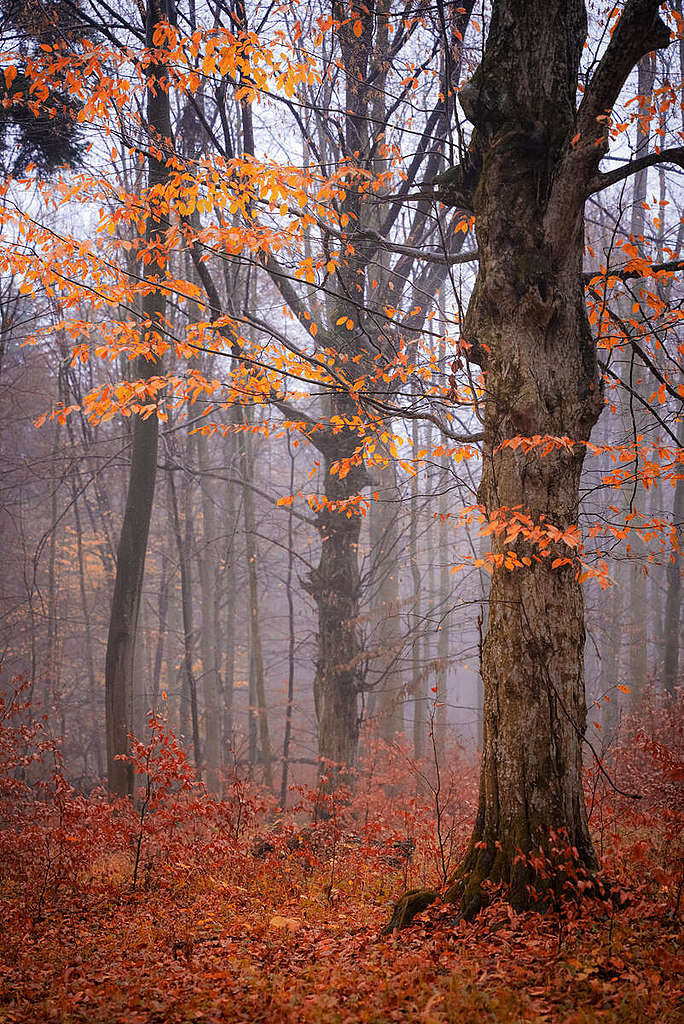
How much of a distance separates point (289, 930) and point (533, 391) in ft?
13.7

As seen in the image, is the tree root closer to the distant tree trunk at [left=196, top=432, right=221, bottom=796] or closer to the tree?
the tree

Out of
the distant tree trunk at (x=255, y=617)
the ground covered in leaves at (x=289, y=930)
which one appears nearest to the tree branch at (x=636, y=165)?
the ground covered in leaves at (x=289, y=930)

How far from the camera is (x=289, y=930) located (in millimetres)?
4625

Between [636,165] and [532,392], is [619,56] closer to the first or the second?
[636,165]

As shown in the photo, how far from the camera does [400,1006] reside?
3.27 metres

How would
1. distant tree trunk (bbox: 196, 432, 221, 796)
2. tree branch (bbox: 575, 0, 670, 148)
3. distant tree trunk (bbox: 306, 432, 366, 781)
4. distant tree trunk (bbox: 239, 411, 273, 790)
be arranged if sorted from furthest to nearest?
1. distant tree trunk (bbox: 196, 432, 221, 796)
2. distant tree trunk (bbox: 239, 411, 273, 790)
3. distant tree trunk (bbox: 306, 432, 366, 781)
4. tree branch (bbox: 575, 0, 670, 148)

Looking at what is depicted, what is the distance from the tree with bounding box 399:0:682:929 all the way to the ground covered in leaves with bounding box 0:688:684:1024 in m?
0.52

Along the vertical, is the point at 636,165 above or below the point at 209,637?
above

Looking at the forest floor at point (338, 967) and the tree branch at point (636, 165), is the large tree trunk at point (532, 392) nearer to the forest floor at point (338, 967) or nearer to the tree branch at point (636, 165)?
the tree branch at point (636, 165)

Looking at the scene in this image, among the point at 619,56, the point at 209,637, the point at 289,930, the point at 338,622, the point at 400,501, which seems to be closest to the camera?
the point at 619,56

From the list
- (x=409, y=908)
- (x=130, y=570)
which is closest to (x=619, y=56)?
(x=409, y=908)

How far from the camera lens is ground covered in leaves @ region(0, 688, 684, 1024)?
3307mm

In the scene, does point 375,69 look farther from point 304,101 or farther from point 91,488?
point 91,488

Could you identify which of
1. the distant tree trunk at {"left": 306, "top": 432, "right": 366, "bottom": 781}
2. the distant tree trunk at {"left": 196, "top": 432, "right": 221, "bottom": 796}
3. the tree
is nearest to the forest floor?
the tree
